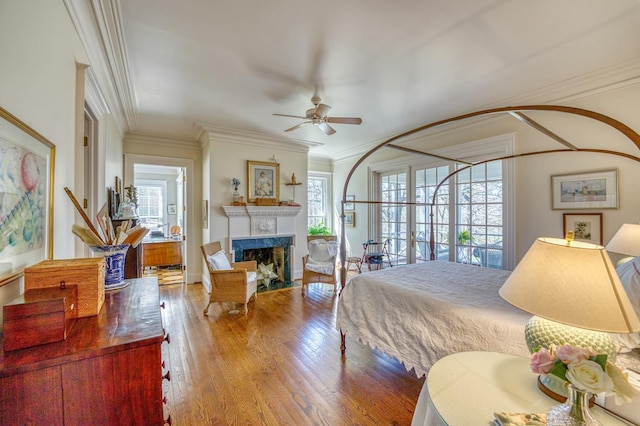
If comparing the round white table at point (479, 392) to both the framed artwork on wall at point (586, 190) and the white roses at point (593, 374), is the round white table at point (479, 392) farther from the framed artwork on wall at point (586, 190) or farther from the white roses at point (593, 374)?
the framed artwork on wall at point (586, 190)

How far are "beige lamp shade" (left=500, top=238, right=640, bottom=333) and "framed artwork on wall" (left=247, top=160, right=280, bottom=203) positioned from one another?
4169 mm

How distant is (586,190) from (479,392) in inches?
118

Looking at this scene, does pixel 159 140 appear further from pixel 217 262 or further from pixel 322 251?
pixel 322 251

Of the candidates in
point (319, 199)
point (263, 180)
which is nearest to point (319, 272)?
point (263, 180)

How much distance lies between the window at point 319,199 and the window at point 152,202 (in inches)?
157

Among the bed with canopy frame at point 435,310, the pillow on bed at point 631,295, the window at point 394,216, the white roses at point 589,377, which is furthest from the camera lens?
the window at point 394,216

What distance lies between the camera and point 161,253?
6.03 meters

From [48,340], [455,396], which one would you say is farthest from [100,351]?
[455,396]

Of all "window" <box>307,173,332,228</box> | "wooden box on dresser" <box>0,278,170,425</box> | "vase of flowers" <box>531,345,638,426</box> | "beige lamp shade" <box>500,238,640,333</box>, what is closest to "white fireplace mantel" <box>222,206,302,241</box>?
"window" <box>307,173,332,228</box>

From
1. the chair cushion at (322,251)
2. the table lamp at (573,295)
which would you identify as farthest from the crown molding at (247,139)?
the table lamp at (573,295)

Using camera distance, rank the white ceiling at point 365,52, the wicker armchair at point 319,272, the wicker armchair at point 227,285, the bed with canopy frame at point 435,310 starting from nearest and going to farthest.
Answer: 1. the bed with canopy frame at point 435,310
2. the white ceiling at point 365,52
3. the wicker armchair at point 227,285
4. the wicker armchair at point 319,272

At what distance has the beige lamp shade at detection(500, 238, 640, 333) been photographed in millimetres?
830

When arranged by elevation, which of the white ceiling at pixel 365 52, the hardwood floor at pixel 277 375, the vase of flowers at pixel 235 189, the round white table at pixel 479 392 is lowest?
the hardwood floor at pixel 277 375

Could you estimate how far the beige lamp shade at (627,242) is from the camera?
83.0 inches
